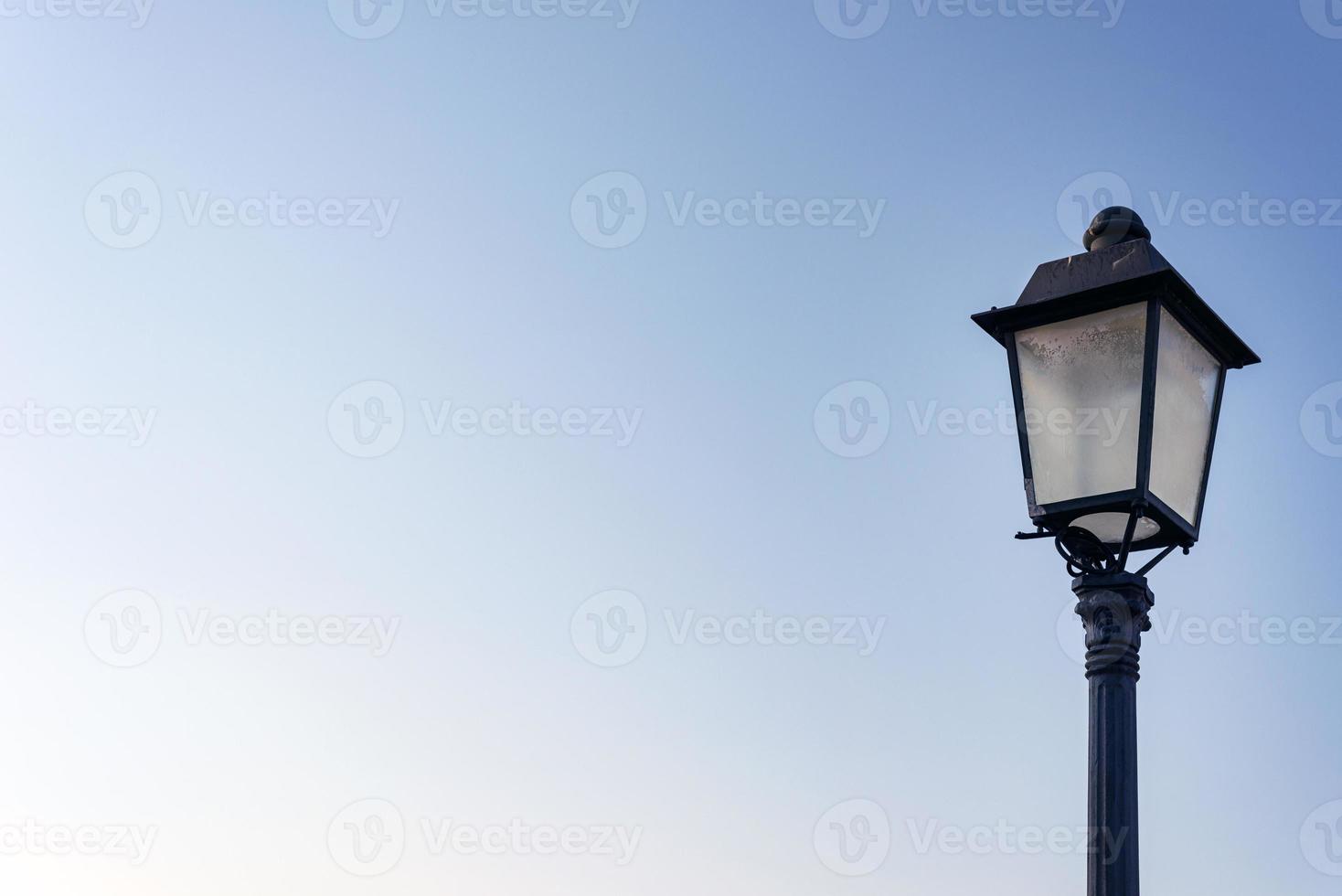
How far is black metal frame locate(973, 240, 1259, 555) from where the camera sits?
20.4ft

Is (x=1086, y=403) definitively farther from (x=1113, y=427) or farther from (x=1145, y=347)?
(x=1145, y=347)

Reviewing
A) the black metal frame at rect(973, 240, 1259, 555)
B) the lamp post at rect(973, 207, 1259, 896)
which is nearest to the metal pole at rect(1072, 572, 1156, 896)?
the lamp post at rect(973, 207, 1259, 896)

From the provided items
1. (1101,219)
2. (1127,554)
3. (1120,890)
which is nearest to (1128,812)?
(1120,890)

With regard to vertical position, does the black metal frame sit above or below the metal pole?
above

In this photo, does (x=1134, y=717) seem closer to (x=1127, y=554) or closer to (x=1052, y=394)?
Result: (x=1127, y=554)

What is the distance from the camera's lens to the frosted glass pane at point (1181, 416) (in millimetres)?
6312

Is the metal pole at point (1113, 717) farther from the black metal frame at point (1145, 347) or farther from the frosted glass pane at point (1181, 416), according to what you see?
the frosted glass pane at point (1181, 416)

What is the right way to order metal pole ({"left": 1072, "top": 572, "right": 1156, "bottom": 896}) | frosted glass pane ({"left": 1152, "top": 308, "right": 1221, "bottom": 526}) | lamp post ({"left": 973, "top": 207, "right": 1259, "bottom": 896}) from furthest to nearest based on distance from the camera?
frosted glass pane ({"left": 1152, "top": 308, "right": 1221, "bottom": 526}), lamp post ({"left": 973, "top": 207, "right": 1259, "bottom": 896}), metal pole ({"left": 1072, "top": 572, "right": 1156, "bottom": 896})

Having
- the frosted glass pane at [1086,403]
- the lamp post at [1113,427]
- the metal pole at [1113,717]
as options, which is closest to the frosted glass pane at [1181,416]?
the lamp post at [1113,427]

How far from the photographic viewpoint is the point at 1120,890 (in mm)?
5773

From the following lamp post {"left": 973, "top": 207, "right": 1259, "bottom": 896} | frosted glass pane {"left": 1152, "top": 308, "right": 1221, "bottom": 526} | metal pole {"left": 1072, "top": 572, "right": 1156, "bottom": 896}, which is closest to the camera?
metal pole {"left": 1072, "top": 572, "right": 1156, "bottom": 896}

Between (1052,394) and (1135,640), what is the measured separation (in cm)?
97

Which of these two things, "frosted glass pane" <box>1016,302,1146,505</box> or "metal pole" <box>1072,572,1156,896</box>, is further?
"frosted glass pane" <box>1016,302,1146,505</box>

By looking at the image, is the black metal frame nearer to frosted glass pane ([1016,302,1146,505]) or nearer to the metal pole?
frosted glass pane ([1016,302,1146,505])
